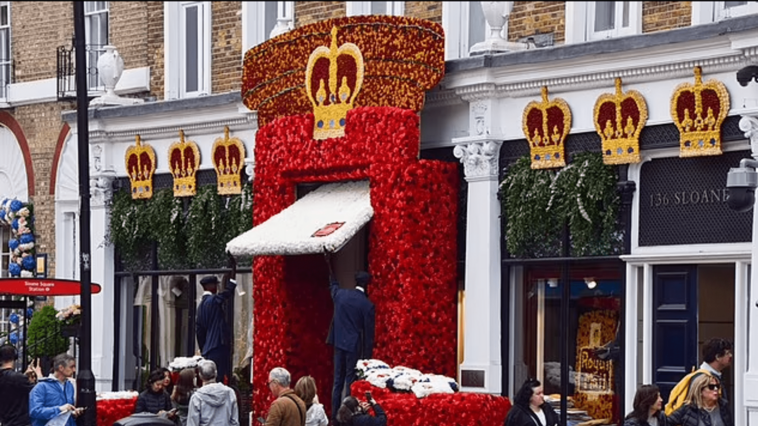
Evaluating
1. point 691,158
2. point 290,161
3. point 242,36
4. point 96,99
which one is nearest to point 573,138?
point 691,158

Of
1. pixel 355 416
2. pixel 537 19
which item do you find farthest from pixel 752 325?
pixel 537 19

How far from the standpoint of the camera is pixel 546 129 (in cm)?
2231

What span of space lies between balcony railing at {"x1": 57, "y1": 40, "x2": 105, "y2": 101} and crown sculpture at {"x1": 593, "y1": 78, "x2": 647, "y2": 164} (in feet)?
35.1

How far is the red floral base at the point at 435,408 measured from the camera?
21.1 meters

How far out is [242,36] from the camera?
28.2m

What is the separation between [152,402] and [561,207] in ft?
16.9

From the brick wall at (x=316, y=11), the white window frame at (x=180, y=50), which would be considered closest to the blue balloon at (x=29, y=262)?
the white window frame at (x=180, y=50)

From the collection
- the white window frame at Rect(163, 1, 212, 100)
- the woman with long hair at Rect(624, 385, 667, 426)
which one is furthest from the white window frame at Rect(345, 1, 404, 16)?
the woman with long hair at Rect(624, 385, 667, 426)

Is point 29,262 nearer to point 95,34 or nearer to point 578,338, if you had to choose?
point 95,34

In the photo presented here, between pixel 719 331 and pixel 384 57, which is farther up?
pixel 384 57

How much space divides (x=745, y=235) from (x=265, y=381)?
24.0 ft

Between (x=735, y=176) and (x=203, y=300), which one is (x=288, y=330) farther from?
(x=735, y=176)

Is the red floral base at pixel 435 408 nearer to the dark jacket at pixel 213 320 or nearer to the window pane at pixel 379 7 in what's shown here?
the dark jacket at pixel 213 320

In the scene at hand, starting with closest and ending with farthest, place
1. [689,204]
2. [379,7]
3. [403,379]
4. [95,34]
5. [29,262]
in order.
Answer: [689,204] → [403,379] → [379,7] → [95,34] → [29,262]
